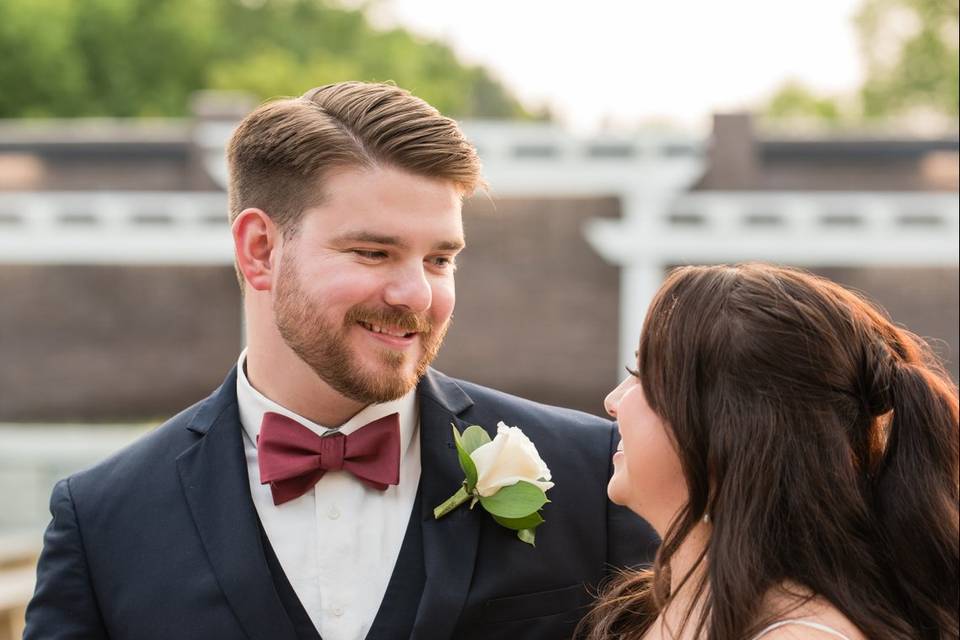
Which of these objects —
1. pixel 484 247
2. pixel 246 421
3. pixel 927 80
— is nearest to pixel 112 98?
pixel 484 247

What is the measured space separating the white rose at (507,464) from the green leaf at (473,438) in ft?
0.17

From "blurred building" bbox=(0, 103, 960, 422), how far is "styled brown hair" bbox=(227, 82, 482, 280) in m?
15.8

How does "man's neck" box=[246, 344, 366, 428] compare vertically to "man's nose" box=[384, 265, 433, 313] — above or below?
below

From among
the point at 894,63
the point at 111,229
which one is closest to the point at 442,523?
the point at 111,229

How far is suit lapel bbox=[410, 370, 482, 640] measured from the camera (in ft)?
7.96

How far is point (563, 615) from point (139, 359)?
18.4 meters

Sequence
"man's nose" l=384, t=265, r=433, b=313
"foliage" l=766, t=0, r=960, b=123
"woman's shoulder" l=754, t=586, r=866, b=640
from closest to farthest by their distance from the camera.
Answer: "woman's shoulder" l=754, t=586, r=866, b=640, "man's nose" l=384, t=265, r=433, b=313, "foliage" l=766, t=0, r=960, b=123

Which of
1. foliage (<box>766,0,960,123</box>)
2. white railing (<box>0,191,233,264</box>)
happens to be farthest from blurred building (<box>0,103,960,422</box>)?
foliage (<box>766,0,960,123</box>)

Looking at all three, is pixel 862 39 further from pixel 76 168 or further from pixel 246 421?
pixel 246 421

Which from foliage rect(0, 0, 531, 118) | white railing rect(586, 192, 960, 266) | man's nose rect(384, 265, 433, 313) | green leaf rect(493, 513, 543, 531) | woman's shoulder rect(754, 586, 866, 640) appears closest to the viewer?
woman's shoulder rect(754, 586, 866, 640)

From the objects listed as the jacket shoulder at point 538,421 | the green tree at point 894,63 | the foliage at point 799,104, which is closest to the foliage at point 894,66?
the green tree at point 894,63

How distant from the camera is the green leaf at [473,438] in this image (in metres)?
2.61

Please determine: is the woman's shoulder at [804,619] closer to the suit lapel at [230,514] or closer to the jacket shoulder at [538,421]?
the jacket shoulder at [538,421]

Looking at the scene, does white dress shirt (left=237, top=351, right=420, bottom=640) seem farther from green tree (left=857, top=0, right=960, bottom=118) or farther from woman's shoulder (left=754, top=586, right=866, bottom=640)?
green tree (left=857, top=0, right=960, bottom=118)
